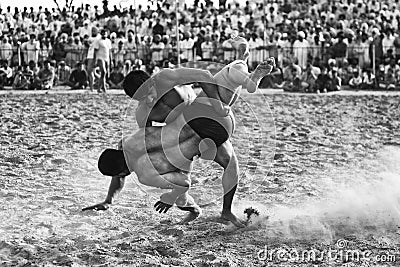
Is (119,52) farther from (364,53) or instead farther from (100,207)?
(100,207)

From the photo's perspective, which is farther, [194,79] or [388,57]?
[388,57]

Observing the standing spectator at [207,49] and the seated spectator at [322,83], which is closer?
the seated spectator at [322,83]

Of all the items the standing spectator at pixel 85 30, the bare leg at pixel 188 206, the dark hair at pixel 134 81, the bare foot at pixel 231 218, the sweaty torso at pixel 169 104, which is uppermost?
the standing spectator at pixel 85 30

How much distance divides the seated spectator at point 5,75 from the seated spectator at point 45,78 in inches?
41.2

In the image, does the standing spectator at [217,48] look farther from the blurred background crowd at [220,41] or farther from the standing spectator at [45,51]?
the standing spectator at [45,51]

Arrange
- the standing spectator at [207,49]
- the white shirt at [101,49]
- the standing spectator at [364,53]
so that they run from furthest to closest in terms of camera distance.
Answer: the standing spectator at [207,49] → the standing spectator at [364,53] → the white shirt at [101,49]

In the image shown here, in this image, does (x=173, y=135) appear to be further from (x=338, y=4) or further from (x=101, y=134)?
(x=338, y=4)

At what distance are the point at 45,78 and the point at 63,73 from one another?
3.31 feet

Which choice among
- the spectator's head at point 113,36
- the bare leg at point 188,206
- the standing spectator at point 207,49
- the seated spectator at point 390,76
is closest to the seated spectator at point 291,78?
the standing spectator at point 207,49

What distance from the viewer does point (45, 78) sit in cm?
1931

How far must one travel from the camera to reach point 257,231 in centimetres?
537

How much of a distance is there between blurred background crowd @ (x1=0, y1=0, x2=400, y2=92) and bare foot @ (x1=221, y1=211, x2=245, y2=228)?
40.7 ft

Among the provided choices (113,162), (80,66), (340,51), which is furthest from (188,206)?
(340,51)

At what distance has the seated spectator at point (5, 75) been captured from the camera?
64.2 ft
